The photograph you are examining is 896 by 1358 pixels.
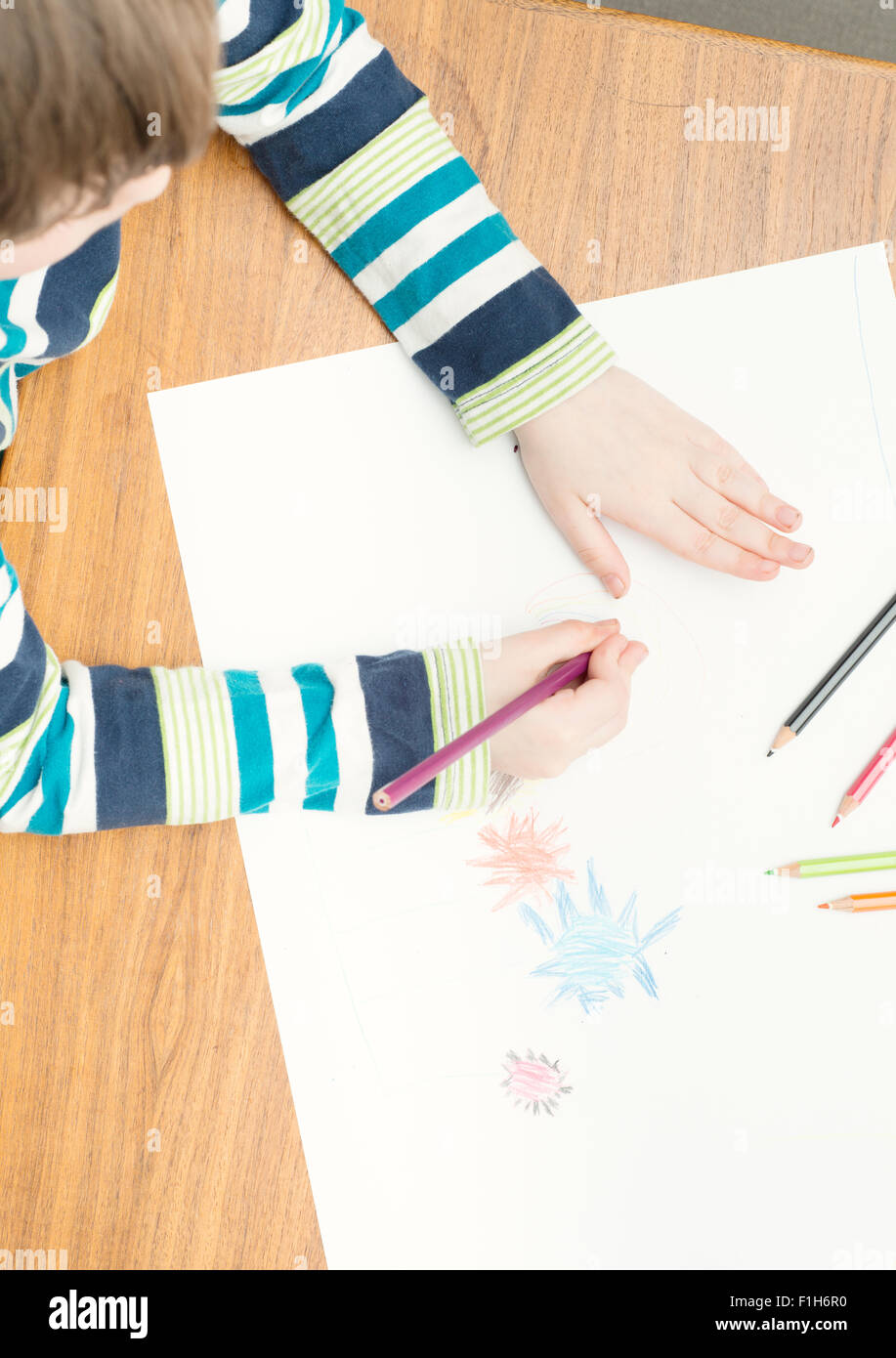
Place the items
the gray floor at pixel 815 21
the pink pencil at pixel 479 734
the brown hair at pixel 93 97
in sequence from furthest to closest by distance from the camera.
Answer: the gray floor at pixel 815 21 < the pink pencil at pixel 479 734 < the brown hair at pixel 93 97

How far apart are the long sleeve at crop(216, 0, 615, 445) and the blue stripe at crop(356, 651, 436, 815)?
14 centimetres

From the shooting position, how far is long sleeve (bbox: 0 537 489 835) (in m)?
0.55

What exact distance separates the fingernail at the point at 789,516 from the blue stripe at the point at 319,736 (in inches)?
10.5

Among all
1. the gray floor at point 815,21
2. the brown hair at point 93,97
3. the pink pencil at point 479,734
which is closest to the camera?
the brown hair at point 93,97

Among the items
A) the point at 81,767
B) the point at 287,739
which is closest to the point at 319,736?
the point at 287,739

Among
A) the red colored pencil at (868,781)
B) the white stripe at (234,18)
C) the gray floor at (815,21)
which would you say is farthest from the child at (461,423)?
the gray floor at (815,21)

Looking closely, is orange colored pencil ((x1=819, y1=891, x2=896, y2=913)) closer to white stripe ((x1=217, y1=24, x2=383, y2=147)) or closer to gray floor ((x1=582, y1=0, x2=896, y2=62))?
white stripe ((x1=217, y1=24, x2=383, y2=147))

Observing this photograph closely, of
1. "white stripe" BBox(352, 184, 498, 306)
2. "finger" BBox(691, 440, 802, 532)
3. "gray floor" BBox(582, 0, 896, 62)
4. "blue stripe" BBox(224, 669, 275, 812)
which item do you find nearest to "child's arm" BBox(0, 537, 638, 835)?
"blue stripe" BBox(224, 669, 275, 812)

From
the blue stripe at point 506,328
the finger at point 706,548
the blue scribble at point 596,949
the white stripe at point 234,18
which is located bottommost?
the blue scribble at point 596,949

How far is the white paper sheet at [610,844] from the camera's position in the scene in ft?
1.86

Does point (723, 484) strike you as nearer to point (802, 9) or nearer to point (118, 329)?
point (118, 329)

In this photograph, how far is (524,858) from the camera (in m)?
0.58

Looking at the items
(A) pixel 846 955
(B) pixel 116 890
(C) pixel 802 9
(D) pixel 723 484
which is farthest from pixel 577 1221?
(C) pixel 802 9

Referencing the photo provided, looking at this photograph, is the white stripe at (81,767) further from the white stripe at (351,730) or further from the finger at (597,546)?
the finger at (597,546)
